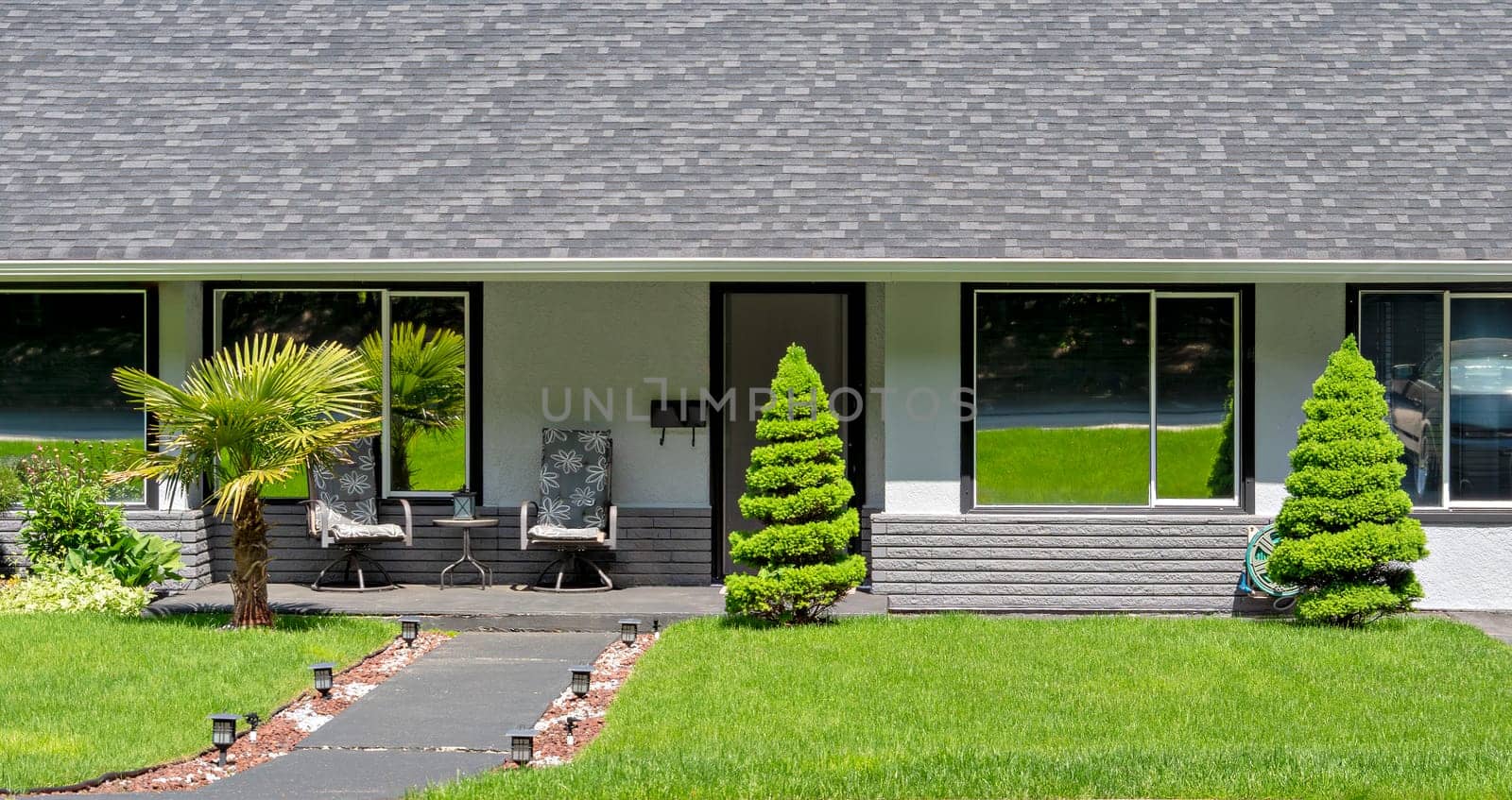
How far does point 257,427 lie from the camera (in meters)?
10.2

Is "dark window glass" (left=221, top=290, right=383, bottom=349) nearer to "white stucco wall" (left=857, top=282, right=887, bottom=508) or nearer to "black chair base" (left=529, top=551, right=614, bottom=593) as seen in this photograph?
"black chair base" (left=529, top=551, right=614, bottom=593)

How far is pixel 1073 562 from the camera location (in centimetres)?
1134

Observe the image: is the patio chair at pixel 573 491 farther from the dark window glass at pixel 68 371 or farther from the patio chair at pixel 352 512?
the dark window glass at pixel 68 371

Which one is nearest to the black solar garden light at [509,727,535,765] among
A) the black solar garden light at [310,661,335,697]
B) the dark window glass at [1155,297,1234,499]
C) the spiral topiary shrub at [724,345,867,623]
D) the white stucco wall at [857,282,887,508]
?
the black solar garden light at [310,661,335,697]

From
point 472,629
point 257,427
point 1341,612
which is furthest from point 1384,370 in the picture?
point 257,427

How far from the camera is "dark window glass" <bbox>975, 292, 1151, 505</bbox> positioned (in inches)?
453

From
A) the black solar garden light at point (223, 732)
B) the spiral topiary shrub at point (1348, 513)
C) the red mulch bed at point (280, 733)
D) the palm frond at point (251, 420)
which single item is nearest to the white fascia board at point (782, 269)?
the spiral topiary shrub at point (1348, 513)

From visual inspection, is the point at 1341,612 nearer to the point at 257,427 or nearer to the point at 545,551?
the point at 545,551

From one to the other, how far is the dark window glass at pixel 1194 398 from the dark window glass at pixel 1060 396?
132 millimetres

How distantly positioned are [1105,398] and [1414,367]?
91.0 inches

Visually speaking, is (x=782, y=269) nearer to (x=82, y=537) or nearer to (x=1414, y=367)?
(x=1414, y=367)

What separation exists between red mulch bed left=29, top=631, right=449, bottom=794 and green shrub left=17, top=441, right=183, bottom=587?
2.35 m

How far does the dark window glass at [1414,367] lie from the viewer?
37.9 ft

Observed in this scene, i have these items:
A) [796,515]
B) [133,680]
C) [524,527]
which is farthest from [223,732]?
[524,527]
